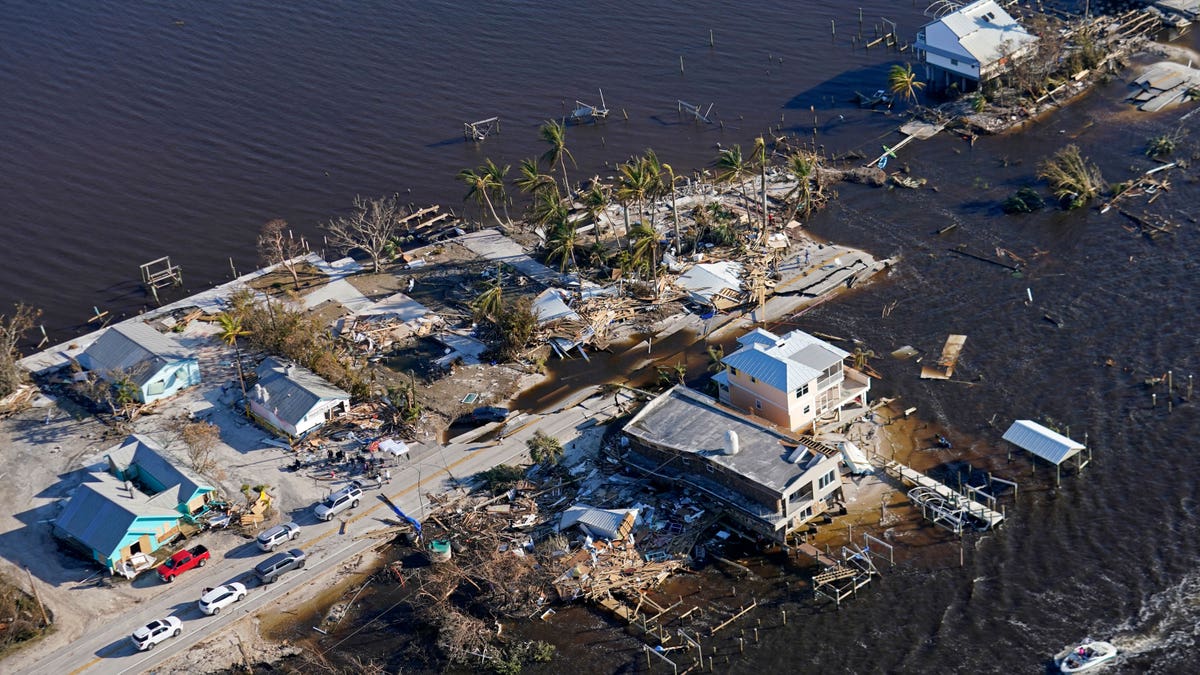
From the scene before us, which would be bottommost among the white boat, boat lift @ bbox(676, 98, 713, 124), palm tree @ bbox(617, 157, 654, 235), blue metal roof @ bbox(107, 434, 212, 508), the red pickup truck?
the white boat

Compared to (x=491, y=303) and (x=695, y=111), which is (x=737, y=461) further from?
(x=695, y=111)

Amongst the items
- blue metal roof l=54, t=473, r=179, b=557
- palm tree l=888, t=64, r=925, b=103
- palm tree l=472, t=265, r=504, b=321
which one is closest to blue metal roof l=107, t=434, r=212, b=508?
blue metal roof l=54, t=473, r=179, b=557

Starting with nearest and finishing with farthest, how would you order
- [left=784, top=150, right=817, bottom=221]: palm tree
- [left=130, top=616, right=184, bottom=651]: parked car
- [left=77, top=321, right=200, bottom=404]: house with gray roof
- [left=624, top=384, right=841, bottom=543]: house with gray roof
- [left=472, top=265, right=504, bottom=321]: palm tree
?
[left=130, top=616, right=184, bottom=651]: parked car, [left=624, top=384, right=841, bottom=543]: house with gray roof, [left=77, top=321, right=200, bottom=404]: house with gray roof, [left=472, top=265, right=504, bottom=321]: palm tree, [left=784, top=150, right=817, bottom=221]: palm tree

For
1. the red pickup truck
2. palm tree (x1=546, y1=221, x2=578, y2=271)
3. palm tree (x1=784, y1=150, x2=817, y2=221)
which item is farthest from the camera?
palm tree (x1=784, y1=150, x2=817, y2=221)

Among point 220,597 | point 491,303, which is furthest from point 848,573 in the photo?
point 491,303

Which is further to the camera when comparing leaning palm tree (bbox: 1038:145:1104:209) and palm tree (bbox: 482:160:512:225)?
palm tree (bbox: 482:160:512:225)

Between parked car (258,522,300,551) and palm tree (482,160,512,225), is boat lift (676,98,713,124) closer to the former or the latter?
palm tree (482,160,512,225)

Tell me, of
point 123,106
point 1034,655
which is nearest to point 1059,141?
point 1034,655
